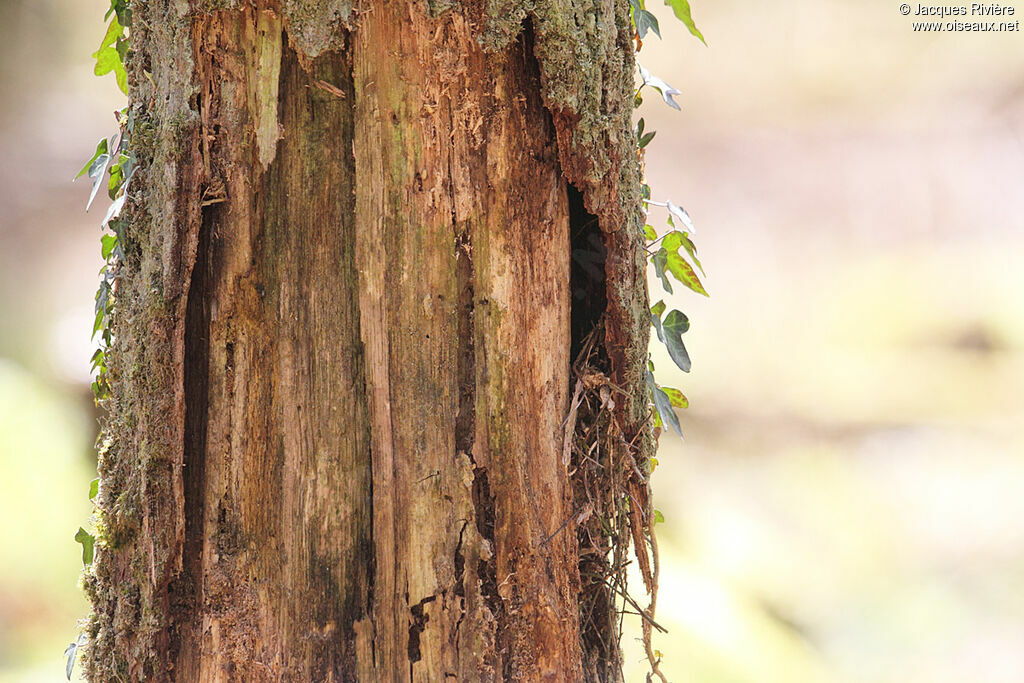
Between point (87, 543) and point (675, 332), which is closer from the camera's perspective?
point (87, 543)

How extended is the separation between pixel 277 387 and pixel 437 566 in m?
0.26

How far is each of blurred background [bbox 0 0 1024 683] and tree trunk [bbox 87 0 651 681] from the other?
2.03 m

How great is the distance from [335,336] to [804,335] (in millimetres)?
2918

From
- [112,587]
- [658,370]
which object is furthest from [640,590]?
[112,587]

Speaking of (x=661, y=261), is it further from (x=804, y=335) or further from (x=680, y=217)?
(x=804, y=335)

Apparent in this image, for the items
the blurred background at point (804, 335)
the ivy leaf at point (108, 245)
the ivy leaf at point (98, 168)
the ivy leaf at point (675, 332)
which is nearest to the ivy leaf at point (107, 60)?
the ivy leaf at point (98, 168)

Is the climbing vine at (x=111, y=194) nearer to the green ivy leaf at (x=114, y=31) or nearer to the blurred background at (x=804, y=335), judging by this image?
Result: the green ivy leaf at (x=114, y=31)

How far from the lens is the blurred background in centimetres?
280

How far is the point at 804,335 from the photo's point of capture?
3.40 m

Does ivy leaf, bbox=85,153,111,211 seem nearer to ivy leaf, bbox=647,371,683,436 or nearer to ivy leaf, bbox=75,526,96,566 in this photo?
ivy leaf, bbox=75,526,96,566

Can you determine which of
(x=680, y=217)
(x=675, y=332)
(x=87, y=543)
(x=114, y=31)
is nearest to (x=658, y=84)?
(x=680, y=217)

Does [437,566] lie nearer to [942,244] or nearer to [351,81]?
[351,81]

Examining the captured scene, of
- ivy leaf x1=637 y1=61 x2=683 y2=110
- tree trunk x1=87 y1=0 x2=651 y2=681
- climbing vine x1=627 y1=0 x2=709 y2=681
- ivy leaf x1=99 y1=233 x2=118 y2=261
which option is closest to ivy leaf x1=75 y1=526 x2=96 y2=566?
tree trunk x1=87 y1=0 x2=651 y2=681

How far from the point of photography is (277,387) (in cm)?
86
